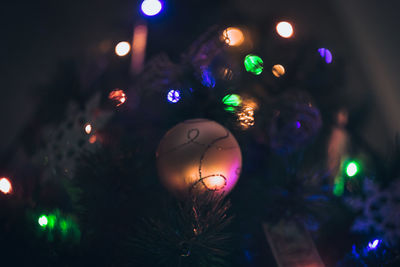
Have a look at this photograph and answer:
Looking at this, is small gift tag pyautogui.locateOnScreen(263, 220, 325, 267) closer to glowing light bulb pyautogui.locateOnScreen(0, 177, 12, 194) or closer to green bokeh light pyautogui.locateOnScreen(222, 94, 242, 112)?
green bokeh light pyautogui.locateOnScreen(222, 94, 242, 112)

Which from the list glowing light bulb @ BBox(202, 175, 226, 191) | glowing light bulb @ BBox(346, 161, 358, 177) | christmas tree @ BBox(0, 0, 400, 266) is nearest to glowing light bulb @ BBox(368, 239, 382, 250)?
christmas tree @ BBox(0, 0, 400, 266)

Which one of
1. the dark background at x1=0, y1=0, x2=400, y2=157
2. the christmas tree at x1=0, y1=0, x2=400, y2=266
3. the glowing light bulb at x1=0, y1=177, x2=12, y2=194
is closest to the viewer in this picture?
the christmas tree at x1=0, y1=0, x2=400, y2=266

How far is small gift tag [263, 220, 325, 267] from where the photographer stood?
0.55m

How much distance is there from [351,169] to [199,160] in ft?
1.25

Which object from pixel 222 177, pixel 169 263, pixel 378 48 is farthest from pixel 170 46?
pixel 378 48

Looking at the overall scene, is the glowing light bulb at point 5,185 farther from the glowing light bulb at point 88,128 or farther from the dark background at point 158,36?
the dark background at point 158,36

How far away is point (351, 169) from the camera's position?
67 centimetres

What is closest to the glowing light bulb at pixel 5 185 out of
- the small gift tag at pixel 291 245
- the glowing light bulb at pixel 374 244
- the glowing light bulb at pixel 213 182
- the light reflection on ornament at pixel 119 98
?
the light reflection on ornament at pixel 119 98

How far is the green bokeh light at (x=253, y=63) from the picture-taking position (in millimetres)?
591

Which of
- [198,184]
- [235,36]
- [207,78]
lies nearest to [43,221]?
[198,184]

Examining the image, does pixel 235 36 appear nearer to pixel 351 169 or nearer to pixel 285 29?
pixel 285 29

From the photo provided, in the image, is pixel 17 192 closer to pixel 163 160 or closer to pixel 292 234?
pixel 163 160

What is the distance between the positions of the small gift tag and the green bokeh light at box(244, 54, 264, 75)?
1.05 ft

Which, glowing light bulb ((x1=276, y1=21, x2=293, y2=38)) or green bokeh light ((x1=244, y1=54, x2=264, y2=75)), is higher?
glowing light bulb ((x1=276, y1=21, x2=293, y2=38))
